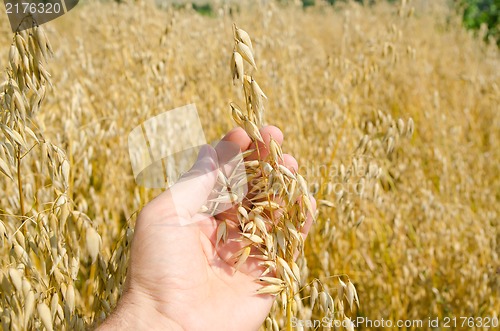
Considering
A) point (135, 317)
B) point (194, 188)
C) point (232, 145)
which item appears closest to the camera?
point (135, 317)

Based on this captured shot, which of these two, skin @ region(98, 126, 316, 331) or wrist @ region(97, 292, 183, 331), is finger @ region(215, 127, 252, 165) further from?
wrist @ region(97, 292, 183, 331)

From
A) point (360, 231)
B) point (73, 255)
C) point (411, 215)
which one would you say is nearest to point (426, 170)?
A: point (411, 215)

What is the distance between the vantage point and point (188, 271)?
1.02 metres

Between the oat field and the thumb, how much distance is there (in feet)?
0.36

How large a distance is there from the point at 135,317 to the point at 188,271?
0.47ft

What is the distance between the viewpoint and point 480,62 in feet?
13.7

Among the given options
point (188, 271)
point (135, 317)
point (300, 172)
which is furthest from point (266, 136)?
point (300, 172)

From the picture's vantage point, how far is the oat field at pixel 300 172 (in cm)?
91

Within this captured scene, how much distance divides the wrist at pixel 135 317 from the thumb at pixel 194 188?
19 cm

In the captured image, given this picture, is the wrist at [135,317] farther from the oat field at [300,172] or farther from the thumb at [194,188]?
the thumb at [194,188]

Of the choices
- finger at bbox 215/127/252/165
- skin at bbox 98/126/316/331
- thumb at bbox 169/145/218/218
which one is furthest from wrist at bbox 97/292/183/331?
finger at bbox 215/127/252/165

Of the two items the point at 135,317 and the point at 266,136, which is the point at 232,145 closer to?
the point at 266,136

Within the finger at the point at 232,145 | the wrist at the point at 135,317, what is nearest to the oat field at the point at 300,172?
the wrist at the point at 135,317

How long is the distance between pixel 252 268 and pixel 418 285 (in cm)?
82
